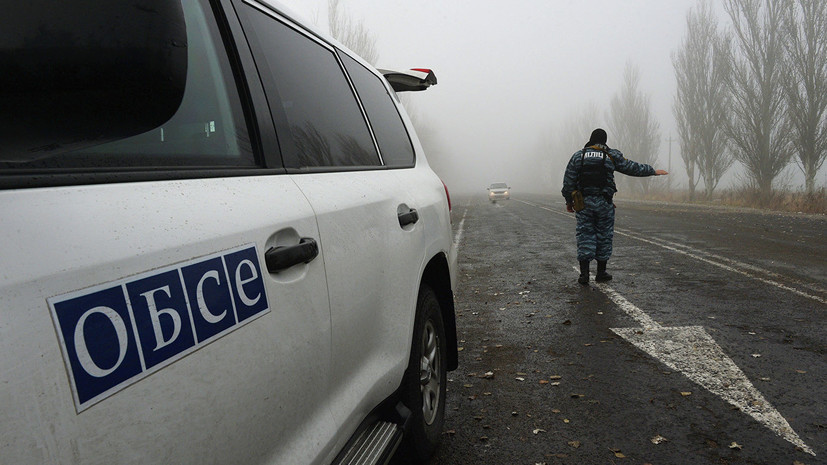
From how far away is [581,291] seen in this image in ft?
20.7

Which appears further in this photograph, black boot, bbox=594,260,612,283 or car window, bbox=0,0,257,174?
black boot, bbox=594,260,612,283

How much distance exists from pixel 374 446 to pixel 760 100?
28.1m

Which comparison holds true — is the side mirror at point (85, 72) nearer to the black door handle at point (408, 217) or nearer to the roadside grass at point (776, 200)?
the black door handle at point (408, 217)

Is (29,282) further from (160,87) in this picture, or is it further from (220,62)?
(220,62)

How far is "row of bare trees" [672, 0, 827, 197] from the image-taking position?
2108cm

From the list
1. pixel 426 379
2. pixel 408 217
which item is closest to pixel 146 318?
pixel 408 217

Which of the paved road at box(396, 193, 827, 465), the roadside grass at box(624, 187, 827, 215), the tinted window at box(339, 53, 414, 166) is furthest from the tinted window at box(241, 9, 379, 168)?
the roadside grass at box(624, 187, 827, 215)

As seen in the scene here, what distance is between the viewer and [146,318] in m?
0.90

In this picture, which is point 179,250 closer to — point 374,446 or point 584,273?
point 374,446

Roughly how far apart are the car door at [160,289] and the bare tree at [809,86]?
24899 mm

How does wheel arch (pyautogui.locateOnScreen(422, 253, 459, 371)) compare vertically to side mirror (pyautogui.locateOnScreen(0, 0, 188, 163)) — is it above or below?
below

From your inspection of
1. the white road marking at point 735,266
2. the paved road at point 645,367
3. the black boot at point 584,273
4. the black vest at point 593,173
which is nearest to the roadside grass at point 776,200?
the white road marking at point 735,266

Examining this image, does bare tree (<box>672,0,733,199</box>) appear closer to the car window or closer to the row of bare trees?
the row of bare trees

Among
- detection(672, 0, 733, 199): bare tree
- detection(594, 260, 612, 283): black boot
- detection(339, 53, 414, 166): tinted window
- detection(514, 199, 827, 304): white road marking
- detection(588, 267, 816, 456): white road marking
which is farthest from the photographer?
detection(672, 0, 733, 199): bare tree
